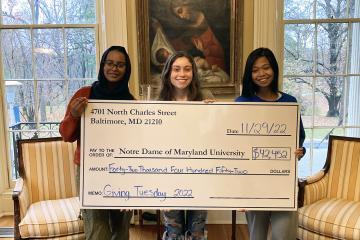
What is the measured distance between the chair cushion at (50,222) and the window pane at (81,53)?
1.21 meters

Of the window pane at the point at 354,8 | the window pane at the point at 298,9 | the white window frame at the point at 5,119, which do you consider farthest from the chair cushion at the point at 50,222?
the window pane at the point at 354,8

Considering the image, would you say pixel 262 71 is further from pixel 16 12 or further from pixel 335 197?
pixel 16 12

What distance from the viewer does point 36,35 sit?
283 centimetres

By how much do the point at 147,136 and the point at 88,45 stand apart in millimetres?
1453

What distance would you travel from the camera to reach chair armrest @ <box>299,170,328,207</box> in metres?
2.08

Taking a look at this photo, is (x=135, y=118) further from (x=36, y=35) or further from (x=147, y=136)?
(x=36, y=35)

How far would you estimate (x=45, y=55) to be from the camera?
2.85m

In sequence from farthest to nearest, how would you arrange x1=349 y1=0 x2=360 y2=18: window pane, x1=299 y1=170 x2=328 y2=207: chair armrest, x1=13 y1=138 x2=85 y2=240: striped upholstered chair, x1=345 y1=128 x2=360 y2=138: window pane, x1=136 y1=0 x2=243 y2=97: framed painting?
x1=345 y1=128 x2=360 y2=138: window pane
x1=349 y1=0 x2=360 y2=18: window pane
x1=136 y1=0 x2=243 y2=97: framed painting
x1=299 y1=170 x2=328 y2=207: chair armrest
x1=13 y1=138 x2=85 y2=240: striped upholstered chair

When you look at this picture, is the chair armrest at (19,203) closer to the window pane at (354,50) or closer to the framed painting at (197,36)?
the framed painting at (197,36)

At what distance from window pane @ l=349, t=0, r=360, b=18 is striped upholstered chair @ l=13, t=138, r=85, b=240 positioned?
7.98 ft

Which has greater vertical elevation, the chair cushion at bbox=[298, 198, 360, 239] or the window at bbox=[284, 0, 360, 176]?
the window at bbox=[284, 0, 360, 176]

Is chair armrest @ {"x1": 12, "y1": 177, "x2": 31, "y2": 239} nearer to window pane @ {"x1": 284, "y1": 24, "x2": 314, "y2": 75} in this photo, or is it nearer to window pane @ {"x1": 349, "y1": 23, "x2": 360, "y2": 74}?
window pane @ {"x1": 284, "y1": 24, "x2": 314, "y2": 75}

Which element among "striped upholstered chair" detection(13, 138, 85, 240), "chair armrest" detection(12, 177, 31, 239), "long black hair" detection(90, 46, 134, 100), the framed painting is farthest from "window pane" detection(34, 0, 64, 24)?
"chair armrest" detection(12, 177, 31, 239)

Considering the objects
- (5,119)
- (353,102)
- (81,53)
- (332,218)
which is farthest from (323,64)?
(5,119)
